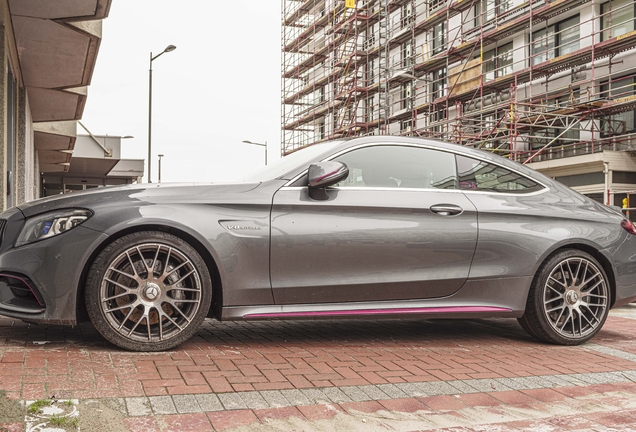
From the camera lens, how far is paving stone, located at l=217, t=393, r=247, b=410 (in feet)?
10.6

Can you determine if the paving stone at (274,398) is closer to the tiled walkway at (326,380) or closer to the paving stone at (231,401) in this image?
the tiled walkway at (326,380)

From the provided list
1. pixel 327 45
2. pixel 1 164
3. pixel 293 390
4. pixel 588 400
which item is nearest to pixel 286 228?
pixel 293 390

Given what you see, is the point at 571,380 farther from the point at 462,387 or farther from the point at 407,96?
the point at 407,96

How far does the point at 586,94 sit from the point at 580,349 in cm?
1900

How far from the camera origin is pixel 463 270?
199 inches

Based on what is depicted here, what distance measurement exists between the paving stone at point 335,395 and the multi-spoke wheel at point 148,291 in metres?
1.14

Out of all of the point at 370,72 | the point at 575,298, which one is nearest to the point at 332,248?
the point at 575,298

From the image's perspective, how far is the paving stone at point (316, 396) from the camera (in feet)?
11.3

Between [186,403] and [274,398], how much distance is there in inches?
17.8

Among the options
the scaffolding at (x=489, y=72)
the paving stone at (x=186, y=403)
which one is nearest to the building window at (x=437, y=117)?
the scaffolding at (x=489, y=72)

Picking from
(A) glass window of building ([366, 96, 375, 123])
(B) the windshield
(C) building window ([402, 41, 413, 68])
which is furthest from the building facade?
(A) glass window of building ([366, 96, 375, 123])

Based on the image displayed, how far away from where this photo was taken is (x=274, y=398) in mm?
3438

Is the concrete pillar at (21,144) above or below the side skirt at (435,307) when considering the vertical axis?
above

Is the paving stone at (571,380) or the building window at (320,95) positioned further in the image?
the building window at (320,95)
